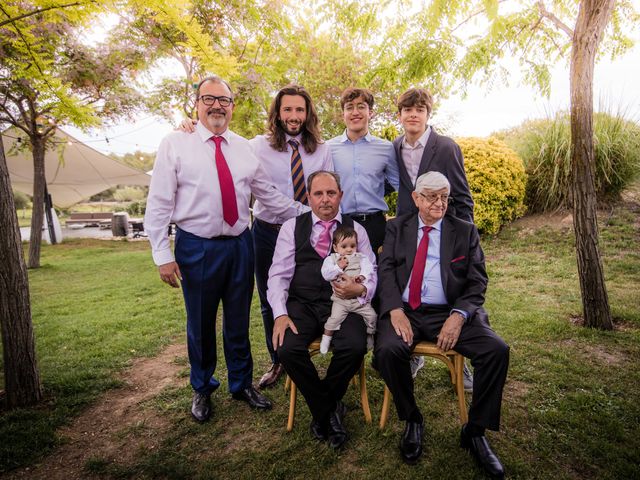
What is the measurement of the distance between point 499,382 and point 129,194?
169 ft

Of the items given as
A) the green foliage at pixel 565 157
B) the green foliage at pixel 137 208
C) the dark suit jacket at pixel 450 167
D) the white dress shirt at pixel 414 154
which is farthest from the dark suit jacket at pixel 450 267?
the green foliage at pixel 137 208

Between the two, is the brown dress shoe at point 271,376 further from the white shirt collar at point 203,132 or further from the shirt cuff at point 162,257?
the white shirt collar at point 203,132

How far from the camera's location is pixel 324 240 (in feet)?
10.6

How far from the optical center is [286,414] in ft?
10.6

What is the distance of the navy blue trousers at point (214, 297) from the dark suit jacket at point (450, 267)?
1.21m

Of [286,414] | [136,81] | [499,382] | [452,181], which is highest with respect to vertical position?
[136,81]

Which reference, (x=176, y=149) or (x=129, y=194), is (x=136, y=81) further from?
(x=129, y=194)

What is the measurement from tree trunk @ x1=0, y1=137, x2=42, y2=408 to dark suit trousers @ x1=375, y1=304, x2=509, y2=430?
309cm

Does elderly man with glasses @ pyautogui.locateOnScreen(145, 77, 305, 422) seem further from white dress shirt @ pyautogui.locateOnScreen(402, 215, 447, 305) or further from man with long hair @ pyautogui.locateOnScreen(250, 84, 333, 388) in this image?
white dress shirt @ pyautogui.locateOnScreen(402, 215, 447, 305)

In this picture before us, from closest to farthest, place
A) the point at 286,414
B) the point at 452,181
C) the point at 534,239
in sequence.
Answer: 1. the point at 286,414
2. the point at 452,181
3. the point at 534,239

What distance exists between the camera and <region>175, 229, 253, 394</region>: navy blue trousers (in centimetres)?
307

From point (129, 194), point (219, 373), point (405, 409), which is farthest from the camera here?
point (129, 194)

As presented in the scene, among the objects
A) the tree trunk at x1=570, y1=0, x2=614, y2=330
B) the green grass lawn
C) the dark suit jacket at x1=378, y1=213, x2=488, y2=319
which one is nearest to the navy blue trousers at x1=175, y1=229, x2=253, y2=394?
the green grass lawn

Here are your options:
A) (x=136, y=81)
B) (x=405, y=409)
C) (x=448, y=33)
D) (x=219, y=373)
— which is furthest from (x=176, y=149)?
(x=136, y=81)
